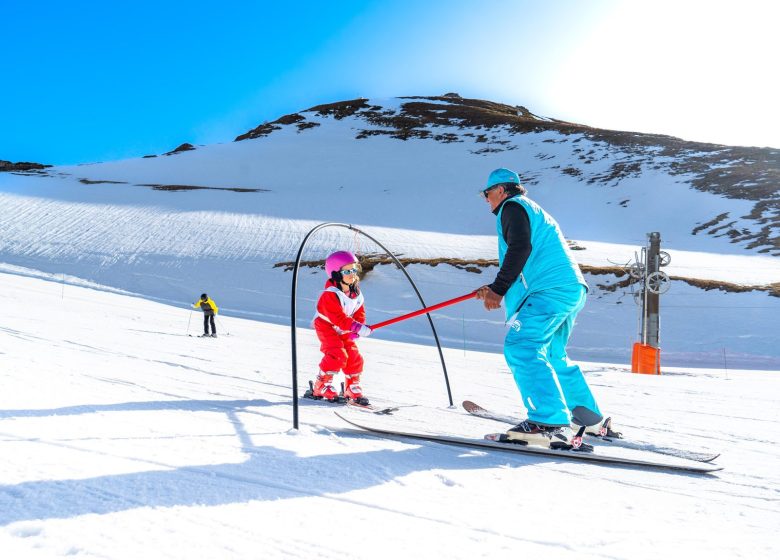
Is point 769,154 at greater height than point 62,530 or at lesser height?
greater

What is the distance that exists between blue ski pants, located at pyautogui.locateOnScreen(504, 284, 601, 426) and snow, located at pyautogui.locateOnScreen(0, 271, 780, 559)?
1.13 ft

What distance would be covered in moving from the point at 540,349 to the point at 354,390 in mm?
2322

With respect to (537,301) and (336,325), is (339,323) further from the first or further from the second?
(537,301)

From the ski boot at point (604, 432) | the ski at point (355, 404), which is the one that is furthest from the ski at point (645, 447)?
the ski at point (355, 404)

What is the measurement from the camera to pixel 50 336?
7270mm

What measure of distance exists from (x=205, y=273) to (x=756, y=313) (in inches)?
922

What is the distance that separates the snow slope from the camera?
20844 mm

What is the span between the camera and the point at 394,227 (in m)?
35.8

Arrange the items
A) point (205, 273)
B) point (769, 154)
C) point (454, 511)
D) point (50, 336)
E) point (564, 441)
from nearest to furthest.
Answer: point (454, 511) → point (564, 441) → point (50, 336) → point (205, 273) → point (769, 154)

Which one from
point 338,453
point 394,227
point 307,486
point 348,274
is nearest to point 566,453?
point 338,453

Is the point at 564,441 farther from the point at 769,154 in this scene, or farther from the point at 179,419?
the point at 769,154

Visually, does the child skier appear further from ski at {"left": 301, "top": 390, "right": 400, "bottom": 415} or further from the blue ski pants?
the blue ski pants

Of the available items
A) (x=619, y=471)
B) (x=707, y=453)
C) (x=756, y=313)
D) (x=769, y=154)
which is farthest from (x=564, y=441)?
(x=769, y=154)

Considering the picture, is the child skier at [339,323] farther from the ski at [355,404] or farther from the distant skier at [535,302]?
the distant skier at [535,302]
